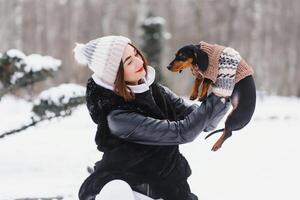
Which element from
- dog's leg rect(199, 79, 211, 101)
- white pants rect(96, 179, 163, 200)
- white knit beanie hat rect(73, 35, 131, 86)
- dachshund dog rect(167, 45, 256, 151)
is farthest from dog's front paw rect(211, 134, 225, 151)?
white knit beanie hat rect(73, 35, 131, 86)

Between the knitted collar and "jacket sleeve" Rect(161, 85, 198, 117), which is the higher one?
the knitted collar

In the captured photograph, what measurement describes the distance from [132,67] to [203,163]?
15.3 feet

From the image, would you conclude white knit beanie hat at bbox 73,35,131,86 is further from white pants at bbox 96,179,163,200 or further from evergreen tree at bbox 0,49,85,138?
evergreen tree at bbox 0,49,85,138

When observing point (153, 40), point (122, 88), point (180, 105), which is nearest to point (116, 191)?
point (122, 88)

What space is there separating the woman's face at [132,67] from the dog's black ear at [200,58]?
0.83ft

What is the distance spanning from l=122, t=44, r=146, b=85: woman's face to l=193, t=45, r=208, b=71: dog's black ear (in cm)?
25

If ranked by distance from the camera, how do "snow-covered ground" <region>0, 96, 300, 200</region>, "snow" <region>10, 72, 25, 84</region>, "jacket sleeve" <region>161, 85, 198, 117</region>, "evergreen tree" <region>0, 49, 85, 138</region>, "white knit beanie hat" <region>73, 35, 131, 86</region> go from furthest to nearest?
"snow" <region>10, 72, 25, 84</region>, "evergreen tree" <region>0, 49, 85, 138</region>, "snow-covered ground" <region>0, 96, 300, 200</region>, "jacket sleeve" <region>161, 85, 198, 117</region>, "white knit beanie hat" <region>73, 35, 131, 86</region>

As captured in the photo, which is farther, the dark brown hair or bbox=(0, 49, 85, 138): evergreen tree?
bbox=(0, 49, 85, 138): evergreen tree

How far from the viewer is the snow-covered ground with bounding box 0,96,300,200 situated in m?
5.52

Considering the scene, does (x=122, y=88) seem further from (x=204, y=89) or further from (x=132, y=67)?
(x=204, y=89)

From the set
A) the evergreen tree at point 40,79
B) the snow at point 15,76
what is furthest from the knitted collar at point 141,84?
the snow at point 15,76

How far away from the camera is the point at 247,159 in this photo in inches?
285

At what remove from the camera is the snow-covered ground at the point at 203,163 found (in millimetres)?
5518

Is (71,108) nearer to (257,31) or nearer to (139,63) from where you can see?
(139,63)
